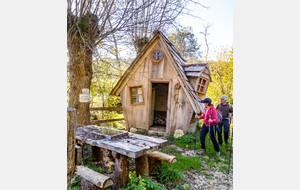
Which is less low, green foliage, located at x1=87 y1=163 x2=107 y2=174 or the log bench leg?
the log bench leg

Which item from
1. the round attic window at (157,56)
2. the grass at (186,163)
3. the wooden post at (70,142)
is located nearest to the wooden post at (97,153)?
the grass at (186,163)

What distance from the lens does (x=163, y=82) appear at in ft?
24.0

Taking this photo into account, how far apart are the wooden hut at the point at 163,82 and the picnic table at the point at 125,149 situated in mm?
3166

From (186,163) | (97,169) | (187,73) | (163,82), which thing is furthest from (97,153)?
(187,73)

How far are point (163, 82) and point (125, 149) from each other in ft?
15.5

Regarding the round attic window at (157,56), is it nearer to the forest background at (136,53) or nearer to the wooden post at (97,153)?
the forest background at (136,53)

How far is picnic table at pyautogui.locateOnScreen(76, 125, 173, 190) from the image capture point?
3.07 m

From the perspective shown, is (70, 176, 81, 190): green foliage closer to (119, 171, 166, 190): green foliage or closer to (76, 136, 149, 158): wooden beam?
(76, 136, 149, 158): wooden beam

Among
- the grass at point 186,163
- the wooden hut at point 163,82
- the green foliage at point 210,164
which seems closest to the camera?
the grass at point 186,163

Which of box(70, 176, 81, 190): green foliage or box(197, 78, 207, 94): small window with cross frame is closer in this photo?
box(70, 176, 81, 190): green foliage

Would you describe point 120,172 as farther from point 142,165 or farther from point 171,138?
point 171,138

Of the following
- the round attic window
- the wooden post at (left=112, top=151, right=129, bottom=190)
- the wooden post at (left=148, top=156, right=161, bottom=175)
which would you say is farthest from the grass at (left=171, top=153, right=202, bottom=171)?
the round attic window

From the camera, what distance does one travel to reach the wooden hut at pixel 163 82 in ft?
22.0
